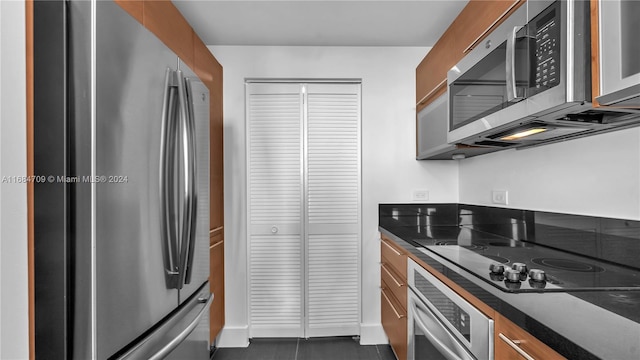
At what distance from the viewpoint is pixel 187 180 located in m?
1.12

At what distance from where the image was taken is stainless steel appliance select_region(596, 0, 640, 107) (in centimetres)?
75

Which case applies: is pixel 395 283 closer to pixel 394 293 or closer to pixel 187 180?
pixel 394 293

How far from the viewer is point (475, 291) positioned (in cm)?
Answer: 101

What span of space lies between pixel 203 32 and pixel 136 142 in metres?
1.79

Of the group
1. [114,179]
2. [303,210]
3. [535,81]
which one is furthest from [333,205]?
[114,179]

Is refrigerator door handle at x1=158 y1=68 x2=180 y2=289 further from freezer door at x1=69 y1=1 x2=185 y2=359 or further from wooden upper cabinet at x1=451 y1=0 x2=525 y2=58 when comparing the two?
wooden upper cabinet at x1=451 y1=0 x2=525 y2=58

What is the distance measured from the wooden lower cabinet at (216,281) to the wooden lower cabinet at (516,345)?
181 cm

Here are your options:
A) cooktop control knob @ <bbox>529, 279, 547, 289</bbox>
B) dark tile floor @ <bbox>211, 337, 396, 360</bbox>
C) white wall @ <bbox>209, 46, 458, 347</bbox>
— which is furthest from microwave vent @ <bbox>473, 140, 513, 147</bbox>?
dark tile floor @ <bbox>211, 337, 396, 360</bbox>

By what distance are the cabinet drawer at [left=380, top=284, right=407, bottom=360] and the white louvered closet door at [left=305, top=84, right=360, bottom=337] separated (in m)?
0.25

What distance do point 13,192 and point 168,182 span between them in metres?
0.40

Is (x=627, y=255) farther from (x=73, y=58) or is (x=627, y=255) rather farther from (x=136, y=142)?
(x=73, y=58)

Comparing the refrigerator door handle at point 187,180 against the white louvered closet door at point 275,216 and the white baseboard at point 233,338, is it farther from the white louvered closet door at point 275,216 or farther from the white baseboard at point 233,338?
the white baseboard at point 233,338

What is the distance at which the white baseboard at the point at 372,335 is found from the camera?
2551mm

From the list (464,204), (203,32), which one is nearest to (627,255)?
(464,204)
